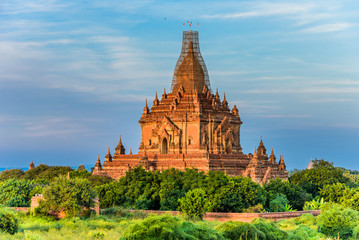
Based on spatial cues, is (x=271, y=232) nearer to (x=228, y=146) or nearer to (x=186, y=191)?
(x=186, y=191)

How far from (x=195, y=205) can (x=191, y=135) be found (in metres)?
21.6

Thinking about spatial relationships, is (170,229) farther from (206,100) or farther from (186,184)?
(206,100)

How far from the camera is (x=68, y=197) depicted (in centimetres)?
5316

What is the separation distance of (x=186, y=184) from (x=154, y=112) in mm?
19737

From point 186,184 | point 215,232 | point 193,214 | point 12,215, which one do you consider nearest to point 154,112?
point 186,184

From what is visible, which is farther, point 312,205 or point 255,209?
point 312,205

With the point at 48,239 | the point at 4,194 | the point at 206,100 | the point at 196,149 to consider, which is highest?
the point at 206,100

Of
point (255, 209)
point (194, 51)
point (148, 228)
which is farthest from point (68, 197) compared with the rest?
point (194, 51)

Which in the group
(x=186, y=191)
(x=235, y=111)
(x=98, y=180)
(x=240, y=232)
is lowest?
(x=240, y=232)

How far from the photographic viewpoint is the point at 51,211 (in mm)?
53812

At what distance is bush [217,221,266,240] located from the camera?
40938 millimetres

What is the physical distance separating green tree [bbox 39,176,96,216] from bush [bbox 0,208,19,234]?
6095 mm

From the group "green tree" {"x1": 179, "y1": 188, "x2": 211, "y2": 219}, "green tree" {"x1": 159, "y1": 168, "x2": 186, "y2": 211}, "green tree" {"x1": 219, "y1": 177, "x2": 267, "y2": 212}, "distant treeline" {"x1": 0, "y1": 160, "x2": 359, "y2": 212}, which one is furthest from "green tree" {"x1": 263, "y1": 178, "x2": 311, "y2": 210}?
"green tree" {"x1": 179, "y1": 188, "x2": 211, "y2": 219}

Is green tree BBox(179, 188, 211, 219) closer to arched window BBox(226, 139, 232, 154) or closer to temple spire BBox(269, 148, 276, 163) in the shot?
arched window BBox(226, 139, 232, 154)
